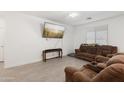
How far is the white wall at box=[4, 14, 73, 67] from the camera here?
3.40 m

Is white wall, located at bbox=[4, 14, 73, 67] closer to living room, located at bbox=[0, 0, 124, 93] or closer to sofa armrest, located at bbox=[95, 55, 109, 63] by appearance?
living room, located at bbox=[0, 0, 124, 93]

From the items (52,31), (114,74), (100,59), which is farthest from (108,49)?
(52,31)

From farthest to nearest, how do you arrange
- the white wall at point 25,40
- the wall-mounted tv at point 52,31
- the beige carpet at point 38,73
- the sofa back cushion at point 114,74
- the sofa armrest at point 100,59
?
the wall-mounted tv at point 52,31
the white wall at point 25,40
the sofa armrest at point 100,59
the beige carpet at point 38,73
the sofa back cushion at point 114,74

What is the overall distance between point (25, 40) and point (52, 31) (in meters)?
1.29

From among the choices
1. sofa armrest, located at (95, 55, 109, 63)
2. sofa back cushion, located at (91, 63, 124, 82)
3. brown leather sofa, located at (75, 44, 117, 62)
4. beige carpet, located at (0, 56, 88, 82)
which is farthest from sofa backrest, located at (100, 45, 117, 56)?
sofa back cushion, located at (91, 63, 124, 82)

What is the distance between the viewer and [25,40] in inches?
151

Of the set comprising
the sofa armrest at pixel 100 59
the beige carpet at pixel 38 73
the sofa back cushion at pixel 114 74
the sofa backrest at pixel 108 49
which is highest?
the sofa backrest at pixel 108 49

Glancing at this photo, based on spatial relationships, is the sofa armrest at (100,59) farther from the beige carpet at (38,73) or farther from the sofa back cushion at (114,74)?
the sofa back cushion at (114,74)

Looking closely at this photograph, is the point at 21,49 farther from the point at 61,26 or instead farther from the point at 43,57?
the point at 61,26

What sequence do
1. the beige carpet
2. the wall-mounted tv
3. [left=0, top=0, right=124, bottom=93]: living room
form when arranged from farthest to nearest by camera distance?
1. the wall-mounted tv
2. the beige carpet
3. [left=0, top=0, right=124, bottom=93]: living room

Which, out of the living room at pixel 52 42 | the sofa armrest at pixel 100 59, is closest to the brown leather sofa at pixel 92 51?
the living room at pixel 52 42

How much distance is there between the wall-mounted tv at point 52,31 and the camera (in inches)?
167

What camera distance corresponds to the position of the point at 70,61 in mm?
3457
